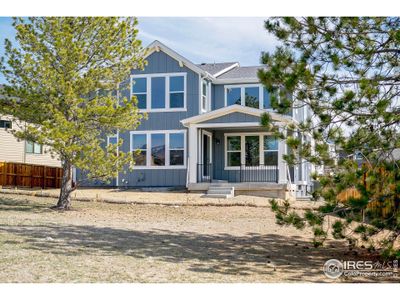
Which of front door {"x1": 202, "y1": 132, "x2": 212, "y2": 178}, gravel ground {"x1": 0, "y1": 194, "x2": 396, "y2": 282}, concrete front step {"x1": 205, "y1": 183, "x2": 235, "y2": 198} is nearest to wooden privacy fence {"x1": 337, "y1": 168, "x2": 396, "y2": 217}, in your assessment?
gravel ground {"x1": 0, "y1": 194, "x2": 396, "y2": 282}

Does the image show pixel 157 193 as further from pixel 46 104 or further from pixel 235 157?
pixel 46 104

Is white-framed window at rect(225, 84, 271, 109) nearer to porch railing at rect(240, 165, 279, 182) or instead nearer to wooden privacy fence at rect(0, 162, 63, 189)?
porch railing at rect(240, 165, 279, 182)

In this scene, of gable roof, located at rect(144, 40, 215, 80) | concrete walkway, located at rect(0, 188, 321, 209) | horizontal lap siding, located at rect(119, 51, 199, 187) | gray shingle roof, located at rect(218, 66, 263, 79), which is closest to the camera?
concrete walkway, located at rect(0, 188, 321, 209)

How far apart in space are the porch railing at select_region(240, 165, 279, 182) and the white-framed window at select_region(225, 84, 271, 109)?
7.70 feet

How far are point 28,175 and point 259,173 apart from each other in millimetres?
9646

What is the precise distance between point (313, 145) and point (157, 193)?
10353mm

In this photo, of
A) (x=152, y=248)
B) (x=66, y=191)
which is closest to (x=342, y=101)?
(x=152, y=248)

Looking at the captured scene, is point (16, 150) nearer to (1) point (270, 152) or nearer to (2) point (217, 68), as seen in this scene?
(2) point (217, 68)

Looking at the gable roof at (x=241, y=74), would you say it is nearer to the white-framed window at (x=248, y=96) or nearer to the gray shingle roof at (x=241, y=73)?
the gray shingle roof at (x=241, y=73)

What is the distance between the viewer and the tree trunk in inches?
504

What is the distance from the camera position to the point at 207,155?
19344 millimetres

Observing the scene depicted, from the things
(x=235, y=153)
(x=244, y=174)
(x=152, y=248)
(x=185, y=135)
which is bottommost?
(x=152, y=248)

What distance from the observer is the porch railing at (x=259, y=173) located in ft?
60.5

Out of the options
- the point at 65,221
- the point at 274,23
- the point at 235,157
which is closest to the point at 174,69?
the point at 235,157
